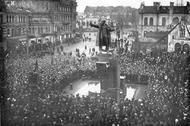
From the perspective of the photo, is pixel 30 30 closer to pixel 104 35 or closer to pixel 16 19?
pixel 16 19

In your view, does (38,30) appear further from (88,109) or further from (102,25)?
(88,109)

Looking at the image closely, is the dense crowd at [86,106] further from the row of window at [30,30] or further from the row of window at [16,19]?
the row of window at [16,19]

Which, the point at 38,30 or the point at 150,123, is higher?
the point at 38,30

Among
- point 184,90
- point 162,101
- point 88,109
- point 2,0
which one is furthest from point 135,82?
point 2,0

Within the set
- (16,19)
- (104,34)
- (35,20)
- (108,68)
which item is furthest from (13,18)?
(108,68)

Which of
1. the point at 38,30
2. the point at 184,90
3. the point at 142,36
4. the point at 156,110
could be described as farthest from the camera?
the point at 142,36

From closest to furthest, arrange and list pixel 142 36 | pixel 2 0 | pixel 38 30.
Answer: pixel 2 0 < pixel 38 30 < pixel 142 36

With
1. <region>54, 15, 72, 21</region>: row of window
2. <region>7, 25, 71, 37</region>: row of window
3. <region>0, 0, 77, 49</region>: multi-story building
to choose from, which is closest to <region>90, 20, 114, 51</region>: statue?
<region>0, 0, 77, 49</region>: multi-story building

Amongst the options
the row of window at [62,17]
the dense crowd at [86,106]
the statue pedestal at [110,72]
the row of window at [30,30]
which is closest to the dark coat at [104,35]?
the statue pedestal at [110,72]
